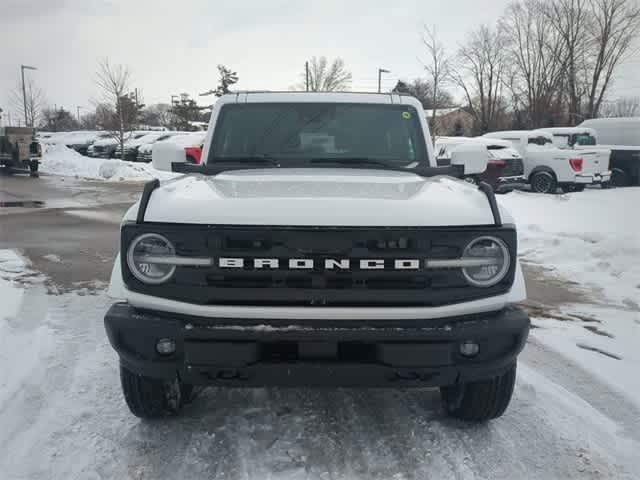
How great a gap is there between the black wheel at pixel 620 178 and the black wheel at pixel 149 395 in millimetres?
17823

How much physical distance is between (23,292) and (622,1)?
1553 inches

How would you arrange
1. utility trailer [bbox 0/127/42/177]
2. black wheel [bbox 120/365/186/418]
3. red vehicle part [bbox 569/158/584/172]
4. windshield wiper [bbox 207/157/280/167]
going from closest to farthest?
1. black wheel [bbox 120/365/186/418]
2. windshield wiper [bbox 207/157/280/167]
3. red vehicle part [bbox 569/158/584/172]
4. utility trailer [bbox 0/127/42/177]

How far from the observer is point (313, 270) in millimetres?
2324

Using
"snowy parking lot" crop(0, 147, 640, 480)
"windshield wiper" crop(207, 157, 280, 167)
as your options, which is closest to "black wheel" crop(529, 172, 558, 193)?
"snowy parking lot" crop(0, 147, 640, 480)

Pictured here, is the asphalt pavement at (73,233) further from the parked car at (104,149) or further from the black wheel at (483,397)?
the parked car at (104,149)

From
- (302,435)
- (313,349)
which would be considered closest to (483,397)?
(302,435)

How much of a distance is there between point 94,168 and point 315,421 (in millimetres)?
23525

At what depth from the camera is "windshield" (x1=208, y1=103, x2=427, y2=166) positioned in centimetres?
376

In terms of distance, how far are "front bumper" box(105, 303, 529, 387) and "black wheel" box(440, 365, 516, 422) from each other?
413mm

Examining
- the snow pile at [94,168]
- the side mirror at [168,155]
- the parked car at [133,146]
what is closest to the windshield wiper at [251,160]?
the side mirror at [168,155]

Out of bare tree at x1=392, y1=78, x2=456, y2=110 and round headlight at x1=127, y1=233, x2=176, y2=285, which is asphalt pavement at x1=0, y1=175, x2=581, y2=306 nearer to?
round headlight at x1=127, y1=233, x2=176, y2=285

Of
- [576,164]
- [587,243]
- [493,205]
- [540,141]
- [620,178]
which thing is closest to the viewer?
[493,205]

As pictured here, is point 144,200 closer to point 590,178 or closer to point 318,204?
point 318,204

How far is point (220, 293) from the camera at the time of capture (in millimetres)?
2344
